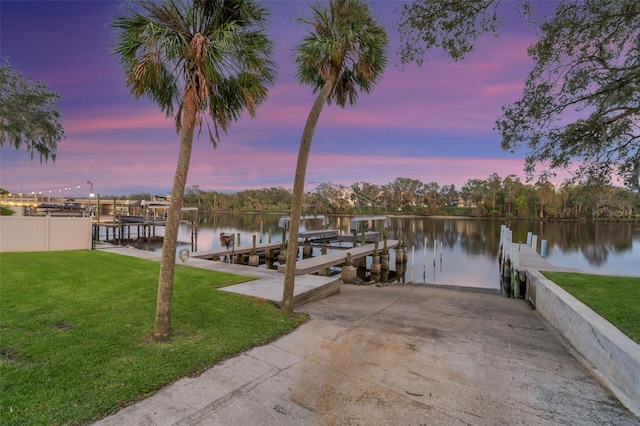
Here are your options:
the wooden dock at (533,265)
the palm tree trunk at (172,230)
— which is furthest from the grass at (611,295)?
the palm tree trunk at (172,230)

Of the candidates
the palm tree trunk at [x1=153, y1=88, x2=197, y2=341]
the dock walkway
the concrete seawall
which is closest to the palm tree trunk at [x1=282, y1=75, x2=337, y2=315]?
the palm tree trunk at [x1=153, y1=88, x2=197, y2=341]

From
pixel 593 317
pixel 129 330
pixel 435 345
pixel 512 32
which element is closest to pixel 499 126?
pixel 512 32

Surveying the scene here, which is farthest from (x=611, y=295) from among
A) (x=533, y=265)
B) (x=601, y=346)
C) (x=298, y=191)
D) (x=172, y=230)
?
(x=172, y=230)

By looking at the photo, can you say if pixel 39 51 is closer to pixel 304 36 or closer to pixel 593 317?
pixel 304 36

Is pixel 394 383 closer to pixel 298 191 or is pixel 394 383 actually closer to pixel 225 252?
pixel 298 191

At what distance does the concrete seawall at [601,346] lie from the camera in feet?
11.9

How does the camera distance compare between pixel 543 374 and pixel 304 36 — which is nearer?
pixel 543 374

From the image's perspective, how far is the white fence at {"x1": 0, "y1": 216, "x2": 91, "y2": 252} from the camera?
12727mm

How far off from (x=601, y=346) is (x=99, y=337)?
22.3 ft

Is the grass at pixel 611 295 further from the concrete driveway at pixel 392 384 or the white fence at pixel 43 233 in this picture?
the white fence at pixel 43 233

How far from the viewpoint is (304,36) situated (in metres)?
6.92

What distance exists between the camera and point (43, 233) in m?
13.6

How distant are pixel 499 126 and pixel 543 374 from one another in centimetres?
598

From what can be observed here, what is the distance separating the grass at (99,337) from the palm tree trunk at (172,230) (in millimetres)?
302
